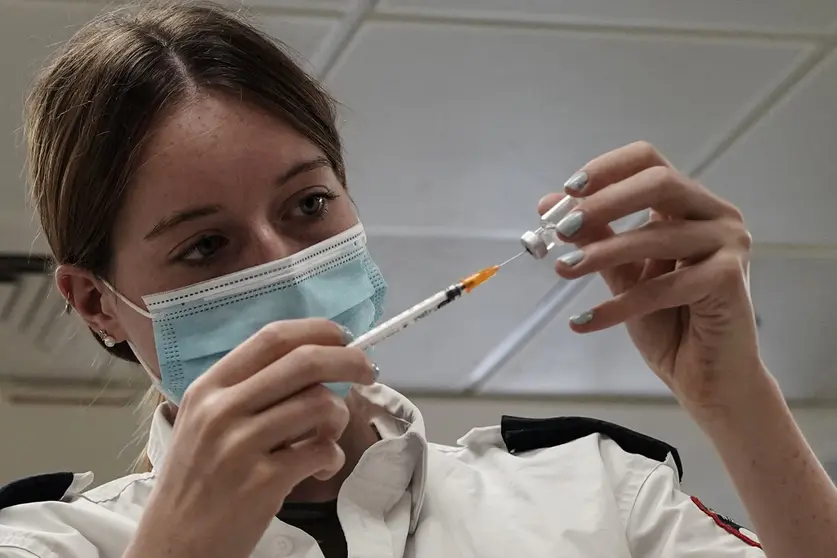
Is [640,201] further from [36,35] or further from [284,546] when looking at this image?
[36,35]

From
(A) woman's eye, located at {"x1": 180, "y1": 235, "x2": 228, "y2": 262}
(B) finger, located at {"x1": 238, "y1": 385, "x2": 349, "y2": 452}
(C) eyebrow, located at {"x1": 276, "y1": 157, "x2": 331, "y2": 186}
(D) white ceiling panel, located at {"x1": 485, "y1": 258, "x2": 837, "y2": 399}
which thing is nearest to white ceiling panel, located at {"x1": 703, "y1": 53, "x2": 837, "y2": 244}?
(D) white ceiling panel, located at {"x1": 485, "y1": 258, "x2": 837, "y2": 399}

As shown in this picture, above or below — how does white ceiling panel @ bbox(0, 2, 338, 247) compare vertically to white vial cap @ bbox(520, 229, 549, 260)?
below

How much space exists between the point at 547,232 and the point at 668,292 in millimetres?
116

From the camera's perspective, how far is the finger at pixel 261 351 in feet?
2.36

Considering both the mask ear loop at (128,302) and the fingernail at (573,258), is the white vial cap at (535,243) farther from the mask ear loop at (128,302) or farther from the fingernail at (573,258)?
the mask ear loop at (128,302)

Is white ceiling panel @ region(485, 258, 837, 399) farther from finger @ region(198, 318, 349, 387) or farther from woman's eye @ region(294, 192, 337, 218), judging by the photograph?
finger @ region(198, 318, 349, 387)

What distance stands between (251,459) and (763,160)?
1480mm

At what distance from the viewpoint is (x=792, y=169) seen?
1.92 meters

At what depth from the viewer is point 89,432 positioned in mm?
2975

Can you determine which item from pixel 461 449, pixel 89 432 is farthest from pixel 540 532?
pixel 89 432

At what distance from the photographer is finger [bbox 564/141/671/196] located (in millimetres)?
831

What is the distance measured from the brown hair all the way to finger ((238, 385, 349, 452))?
397mm

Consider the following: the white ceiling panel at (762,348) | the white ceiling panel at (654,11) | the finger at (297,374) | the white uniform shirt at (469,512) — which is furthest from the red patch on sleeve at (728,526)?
the white ceiling panel at (762,348)

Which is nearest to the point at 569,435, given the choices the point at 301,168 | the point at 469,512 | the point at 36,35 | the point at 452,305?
the point at 469,512
